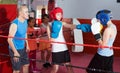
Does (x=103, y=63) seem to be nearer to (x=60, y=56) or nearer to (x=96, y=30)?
(x=96, y=30)

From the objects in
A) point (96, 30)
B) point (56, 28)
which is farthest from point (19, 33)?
point (96, 30)

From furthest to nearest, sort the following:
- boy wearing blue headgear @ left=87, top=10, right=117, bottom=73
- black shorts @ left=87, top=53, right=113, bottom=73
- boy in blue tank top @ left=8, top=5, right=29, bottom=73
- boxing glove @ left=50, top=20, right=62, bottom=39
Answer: boxing glove @ left=50, top=20, right=62, bottom=39
boy in blue tank top @ left=8, top=5, right=29, bottom=73
black shorts @ left=87, top=53, right=113, bottom=73
boy wearing blue headgear @ left=87, top=10, right=117, bottom=73

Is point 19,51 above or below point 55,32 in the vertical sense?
below

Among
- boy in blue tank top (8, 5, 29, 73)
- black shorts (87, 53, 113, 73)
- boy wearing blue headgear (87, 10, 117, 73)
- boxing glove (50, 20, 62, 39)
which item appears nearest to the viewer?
boy wearing blue headgear (87, 10, 117, 73)

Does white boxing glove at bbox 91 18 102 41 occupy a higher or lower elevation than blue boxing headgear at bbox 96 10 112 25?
lower

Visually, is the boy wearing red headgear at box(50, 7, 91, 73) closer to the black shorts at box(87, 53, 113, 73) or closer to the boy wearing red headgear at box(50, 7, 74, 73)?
the boy wearing red headgear at box(50, 7, 74, 73)

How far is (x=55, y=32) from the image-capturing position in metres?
3.07

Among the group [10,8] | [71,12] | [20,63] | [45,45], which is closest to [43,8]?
[71,12]

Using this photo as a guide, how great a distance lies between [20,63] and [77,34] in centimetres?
277

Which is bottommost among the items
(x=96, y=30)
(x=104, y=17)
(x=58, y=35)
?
(x=58, y=35)

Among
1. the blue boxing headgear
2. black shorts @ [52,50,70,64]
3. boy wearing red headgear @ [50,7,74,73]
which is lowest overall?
black shorts @ [52,50,70,64]

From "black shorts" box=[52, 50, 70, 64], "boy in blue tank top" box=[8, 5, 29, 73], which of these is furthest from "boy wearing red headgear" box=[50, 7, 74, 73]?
"boy in blue tank top" box=[8, 5, 29, 73]

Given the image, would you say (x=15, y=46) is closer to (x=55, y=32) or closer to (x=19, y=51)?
(x=19, y=51)

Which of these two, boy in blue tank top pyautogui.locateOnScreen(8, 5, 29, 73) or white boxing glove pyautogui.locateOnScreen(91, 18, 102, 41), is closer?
white boxing glove pyautogui.locateOnScreen(91, 18, 102, 41)
